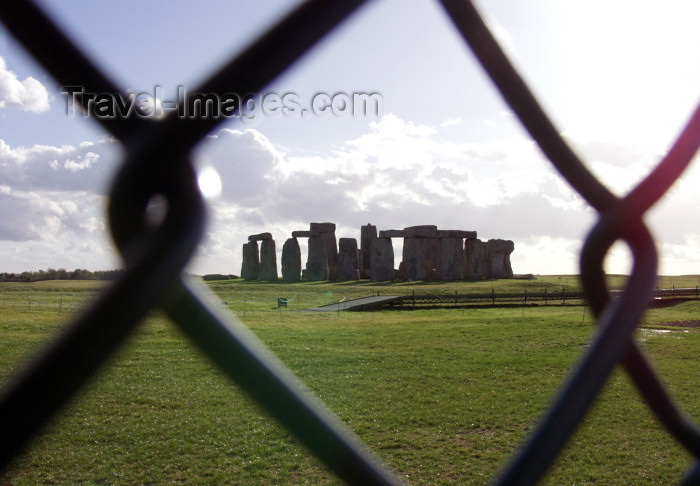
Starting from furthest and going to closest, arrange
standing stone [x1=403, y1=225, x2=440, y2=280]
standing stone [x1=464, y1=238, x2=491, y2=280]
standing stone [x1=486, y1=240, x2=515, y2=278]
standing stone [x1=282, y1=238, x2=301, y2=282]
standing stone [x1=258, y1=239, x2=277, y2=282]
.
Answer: standing stone [x1=486, y1=240, x2=515, y2=278] < standing stone [x1=464, y1=238, x2=491, y2=280] < standing stone [x1=258, y1=239, x2=277, y2=282] < standing stone [x1=282, y1=238, x2=301, y2=282] < standing stone [x1=403, y1=225, x2=440, y2=280]

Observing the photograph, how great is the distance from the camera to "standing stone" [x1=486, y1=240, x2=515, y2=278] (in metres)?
36.3

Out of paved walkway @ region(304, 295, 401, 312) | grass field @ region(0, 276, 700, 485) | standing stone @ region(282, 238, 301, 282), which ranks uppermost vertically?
standing stone @ region(282, 238, 301, 282)

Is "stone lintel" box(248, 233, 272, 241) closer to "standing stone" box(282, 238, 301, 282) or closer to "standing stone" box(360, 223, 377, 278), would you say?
"standing stone" box(282, 238, 301, 282)

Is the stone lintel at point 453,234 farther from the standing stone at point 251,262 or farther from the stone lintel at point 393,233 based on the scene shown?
the standing stone at point 251,262

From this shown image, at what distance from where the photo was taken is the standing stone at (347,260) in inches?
1347

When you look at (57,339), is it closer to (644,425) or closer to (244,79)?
(244,79)

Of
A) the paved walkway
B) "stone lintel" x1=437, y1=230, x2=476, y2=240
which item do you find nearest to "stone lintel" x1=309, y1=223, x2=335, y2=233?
"stone lintel" x1=437, y1=230, x2=476, y2=240

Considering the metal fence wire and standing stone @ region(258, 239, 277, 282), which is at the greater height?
standing stone @ region(258, 239, 277, 282)

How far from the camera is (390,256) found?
3353 centimetres

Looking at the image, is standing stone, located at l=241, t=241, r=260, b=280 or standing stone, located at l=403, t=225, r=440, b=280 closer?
standing stone, located at l=403, t=225, r=440, b=280

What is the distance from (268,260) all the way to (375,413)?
1141 inches

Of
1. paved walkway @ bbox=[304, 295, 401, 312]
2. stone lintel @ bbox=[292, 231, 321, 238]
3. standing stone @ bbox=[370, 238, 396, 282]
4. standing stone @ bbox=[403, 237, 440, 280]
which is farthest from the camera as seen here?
stone lintel @ bbox=[292, 231, 321, 238]

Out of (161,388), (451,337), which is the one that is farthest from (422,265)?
(161,388)

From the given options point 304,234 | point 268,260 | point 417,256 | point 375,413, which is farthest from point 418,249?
point 375,413
